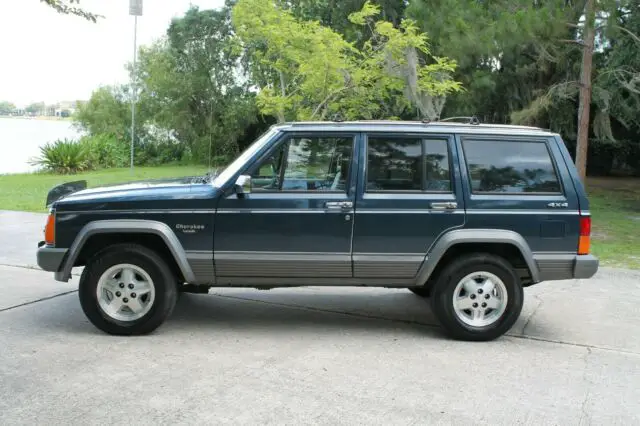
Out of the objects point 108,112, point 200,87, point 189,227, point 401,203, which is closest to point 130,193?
point 189,227

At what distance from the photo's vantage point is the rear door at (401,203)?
568 cm

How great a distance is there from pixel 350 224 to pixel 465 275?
108cm

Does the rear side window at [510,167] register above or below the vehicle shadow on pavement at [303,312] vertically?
above

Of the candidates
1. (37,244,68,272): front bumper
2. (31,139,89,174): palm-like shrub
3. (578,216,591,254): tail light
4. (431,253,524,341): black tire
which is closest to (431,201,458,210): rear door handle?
(431,253,524,341): black tire

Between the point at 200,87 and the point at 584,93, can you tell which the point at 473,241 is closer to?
the point at 584,93

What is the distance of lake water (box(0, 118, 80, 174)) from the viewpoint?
1135 inches

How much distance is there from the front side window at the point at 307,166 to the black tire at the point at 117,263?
1.08 m

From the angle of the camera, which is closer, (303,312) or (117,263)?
(117,263)

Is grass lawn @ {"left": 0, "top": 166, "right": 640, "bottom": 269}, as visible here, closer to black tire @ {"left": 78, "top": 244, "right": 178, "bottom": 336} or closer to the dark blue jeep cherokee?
the dark blue jeep cherokee

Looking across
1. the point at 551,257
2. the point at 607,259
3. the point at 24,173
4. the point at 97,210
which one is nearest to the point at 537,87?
the point at 607,259

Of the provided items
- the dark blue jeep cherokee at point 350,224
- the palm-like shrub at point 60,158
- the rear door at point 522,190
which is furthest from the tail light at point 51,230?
the palm-like shrub at point 60,158

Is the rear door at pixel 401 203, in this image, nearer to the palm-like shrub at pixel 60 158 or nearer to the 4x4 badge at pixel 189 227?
the 4x4 badge at pixel 189 227

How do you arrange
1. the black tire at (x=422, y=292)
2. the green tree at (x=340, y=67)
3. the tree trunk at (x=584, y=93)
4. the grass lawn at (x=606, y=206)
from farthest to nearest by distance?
the tree trunk at (x=584, y=93) → the green tree at (x=340, y=67) → the grass lawn at (x=606, y=206) → the black tire at (x=422, y=292)

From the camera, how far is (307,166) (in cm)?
578
